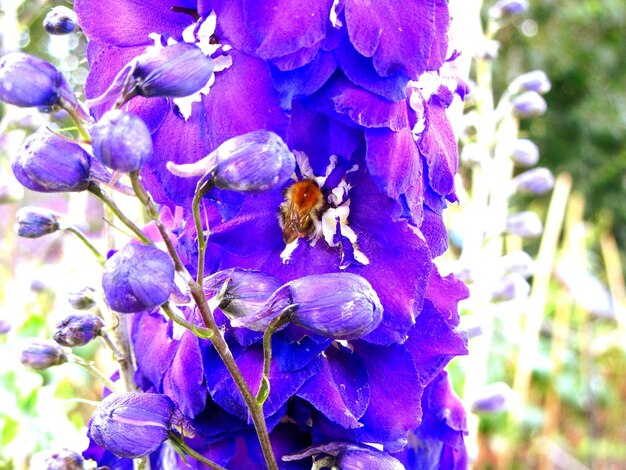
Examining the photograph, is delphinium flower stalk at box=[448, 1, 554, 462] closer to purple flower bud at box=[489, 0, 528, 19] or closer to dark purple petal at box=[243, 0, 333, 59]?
purple flower bud at box=[489, 0, 528, 19]

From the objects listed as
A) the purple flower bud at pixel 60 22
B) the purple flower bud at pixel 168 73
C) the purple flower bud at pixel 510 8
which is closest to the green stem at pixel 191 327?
the purple flower bud at pixel 168 73

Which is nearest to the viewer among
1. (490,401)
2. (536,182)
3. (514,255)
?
(490,401)

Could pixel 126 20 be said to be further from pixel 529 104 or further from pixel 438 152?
pixel 529 104

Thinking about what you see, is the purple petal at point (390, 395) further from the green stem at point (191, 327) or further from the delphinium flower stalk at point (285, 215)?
the green stem at point (191, 327)

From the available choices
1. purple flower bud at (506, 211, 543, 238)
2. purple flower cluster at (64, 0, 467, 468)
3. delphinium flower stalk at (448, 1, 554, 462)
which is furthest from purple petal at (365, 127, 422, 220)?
purple flower bud at (506, 211, 543, 238)

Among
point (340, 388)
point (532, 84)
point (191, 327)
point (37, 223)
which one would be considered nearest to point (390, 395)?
point (340, 388)

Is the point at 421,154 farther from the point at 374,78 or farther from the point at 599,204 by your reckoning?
the point at 599,204

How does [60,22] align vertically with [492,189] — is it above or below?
above
